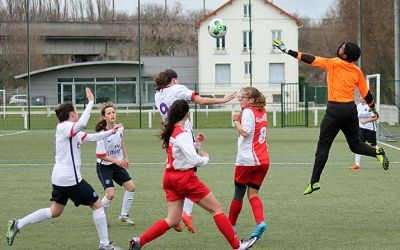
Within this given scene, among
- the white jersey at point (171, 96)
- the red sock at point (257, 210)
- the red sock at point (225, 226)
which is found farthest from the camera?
the white jersey at point (171, 96)

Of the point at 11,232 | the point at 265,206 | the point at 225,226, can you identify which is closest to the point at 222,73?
the point at 265,206

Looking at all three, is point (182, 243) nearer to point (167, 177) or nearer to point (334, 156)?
point (167, 177)

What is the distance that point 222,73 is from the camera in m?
60.9

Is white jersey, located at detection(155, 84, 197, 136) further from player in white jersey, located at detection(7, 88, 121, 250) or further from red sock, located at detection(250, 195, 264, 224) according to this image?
player in white jersey, located at detection(7, 88, 121, 250)

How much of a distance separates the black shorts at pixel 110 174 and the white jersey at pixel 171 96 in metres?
1.14

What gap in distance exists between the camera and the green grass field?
9.05 metres

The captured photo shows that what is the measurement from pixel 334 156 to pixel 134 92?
90.3 feet

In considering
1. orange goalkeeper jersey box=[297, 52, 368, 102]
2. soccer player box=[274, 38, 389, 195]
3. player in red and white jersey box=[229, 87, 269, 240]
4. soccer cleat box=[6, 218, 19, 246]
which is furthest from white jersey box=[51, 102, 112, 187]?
orange goalkeeper jersey box=[297, 52, 368, 102]

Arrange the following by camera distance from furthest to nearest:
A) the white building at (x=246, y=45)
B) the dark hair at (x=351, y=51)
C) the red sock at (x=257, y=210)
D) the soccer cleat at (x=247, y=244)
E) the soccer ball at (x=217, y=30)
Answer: the white building at (x=246, y=45), the soccer ball at (x=217, y=30), the dark hair at (x=351, y=51), the red sock at (x=257, y=210), the soccer cleat at (x=247, y=244)

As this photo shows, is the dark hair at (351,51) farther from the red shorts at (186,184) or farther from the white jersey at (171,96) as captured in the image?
the red shorts at (186,184)

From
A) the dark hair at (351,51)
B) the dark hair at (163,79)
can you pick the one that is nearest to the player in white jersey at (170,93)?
the dark hair at (163,79)

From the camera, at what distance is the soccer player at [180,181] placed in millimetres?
7859

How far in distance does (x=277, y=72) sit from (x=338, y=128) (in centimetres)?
4971

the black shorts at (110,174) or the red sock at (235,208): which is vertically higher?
the black shorts at (110,174)
